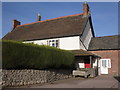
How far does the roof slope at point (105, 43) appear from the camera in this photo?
22734mm

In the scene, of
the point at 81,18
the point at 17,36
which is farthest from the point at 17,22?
the point at 81,18

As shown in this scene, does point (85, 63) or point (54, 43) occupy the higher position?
point (54, 43)

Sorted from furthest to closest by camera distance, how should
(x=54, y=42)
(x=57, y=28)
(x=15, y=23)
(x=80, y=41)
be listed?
(x=15, y=23) → (x=57, y=28) → (x=54, y=42) → (x=80, y=41)

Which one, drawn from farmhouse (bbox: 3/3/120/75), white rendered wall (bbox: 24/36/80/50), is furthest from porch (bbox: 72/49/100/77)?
white rendered wall (bbox: 24/36/80/50)

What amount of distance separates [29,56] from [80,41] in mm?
10833

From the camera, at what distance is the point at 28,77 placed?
11367 millimetres

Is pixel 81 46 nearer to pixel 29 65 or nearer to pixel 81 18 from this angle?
pixel 81 18

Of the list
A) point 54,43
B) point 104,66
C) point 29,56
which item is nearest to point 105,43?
point 104,66

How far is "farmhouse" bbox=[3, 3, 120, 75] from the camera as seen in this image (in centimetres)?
2056

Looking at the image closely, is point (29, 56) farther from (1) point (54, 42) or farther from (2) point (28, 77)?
(1) point (54, 42)

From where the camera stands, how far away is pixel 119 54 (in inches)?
848

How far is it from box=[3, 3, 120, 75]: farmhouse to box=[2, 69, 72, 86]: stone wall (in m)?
5.44

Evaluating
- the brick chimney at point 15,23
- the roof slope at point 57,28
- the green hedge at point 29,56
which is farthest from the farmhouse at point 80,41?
the brick chimney at point 15,23

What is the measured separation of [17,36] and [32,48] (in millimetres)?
14824
